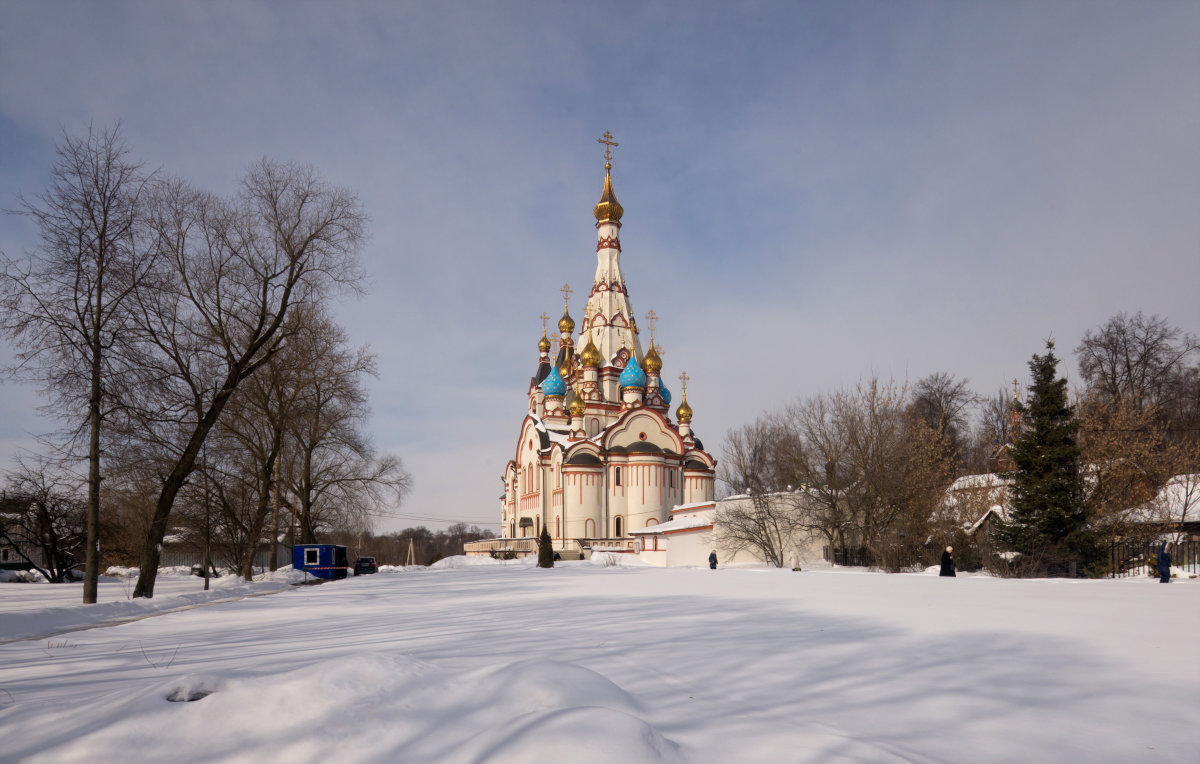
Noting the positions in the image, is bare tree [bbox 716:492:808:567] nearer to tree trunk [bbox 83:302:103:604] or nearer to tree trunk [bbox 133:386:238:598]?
tree trunk [bbox 133:386:238:598]

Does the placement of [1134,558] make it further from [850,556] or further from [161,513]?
[161,513]

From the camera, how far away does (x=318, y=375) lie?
89.5ft

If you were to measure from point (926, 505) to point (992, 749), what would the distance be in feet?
83.7

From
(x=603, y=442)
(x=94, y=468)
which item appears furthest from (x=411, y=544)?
(x=94, y=468)

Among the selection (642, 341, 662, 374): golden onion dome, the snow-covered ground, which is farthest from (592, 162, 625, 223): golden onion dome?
the snow-covered ground

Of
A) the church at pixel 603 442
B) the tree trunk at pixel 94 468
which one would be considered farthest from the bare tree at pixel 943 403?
the tree trunk at pixel 94 468

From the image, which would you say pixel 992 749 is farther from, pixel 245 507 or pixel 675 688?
pixel 245 507

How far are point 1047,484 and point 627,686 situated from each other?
20199 millimetres

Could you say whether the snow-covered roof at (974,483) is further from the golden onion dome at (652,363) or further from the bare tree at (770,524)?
the golden onion dome at (652,363)

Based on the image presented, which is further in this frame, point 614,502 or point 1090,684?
point 614,502

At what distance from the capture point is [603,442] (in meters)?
56.1

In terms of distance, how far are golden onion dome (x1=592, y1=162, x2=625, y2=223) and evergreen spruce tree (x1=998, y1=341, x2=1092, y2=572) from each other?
1760 inches

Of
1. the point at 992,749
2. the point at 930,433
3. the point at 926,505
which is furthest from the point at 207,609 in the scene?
the point at 930,433

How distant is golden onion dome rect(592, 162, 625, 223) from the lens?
207ft
